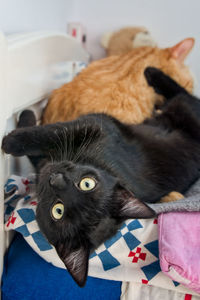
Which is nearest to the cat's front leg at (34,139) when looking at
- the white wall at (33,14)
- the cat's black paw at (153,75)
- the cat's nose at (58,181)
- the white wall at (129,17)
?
the cat's nose at (58,181)

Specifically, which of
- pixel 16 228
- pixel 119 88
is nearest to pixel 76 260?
pixel 16 228

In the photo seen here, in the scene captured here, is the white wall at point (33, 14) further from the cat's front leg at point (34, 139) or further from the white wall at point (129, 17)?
the cat's front leg at point (34, 139)

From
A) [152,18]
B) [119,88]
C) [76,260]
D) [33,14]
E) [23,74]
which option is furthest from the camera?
[152,18]

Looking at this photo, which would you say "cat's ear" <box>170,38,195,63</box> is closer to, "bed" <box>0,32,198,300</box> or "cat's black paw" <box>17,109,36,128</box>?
"bed" <box>0,32,198,300</box>

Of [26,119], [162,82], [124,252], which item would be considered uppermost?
[162,82]

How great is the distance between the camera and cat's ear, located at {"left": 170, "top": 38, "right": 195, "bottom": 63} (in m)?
1.58

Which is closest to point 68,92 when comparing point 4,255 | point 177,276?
point 4,255

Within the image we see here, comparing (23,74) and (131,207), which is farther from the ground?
(23,74)

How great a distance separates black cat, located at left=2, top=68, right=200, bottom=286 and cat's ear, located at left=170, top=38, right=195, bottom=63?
14.5 inches

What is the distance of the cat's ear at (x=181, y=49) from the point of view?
158 centimetres

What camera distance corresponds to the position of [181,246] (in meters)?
0.84

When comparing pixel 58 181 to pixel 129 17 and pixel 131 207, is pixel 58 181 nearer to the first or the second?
pixel 131 207

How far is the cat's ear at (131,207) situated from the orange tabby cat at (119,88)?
55 centimetres

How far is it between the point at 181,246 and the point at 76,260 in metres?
0.30
